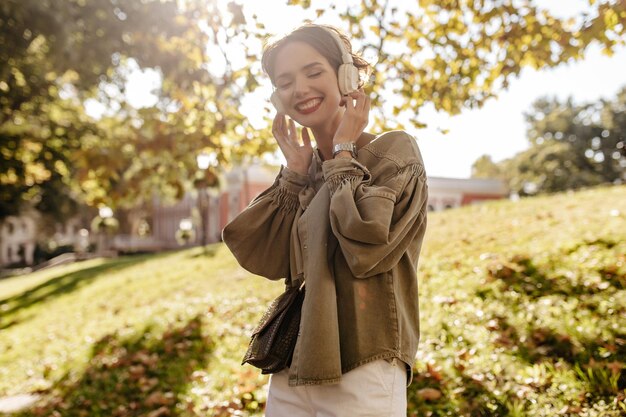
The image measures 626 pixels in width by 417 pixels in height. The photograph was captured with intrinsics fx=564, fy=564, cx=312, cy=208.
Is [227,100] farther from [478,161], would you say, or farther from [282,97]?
[478,161]

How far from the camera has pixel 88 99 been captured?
18078mm

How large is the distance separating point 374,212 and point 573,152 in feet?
143

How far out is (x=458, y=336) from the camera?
5.37 m

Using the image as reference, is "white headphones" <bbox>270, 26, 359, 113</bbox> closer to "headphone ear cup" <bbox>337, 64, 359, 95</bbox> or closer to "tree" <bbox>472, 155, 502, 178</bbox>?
"headphone ear cup" <bbox>337, 64, 359, 95</bbox>

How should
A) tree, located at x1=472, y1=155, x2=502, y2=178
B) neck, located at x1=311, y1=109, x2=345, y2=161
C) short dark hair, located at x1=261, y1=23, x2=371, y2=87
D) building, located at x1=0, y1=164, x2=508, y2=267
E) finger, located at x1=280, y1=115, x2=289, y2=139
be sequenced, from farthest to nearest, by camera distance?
tree, located at x1=472, y1=155, x2=502, y2=178
building, located at x1=0, y1=164, x2=508, y2=267
finger, located at x1=280, y1=115, x2=289, y2=139
neck, located at x1=311, y1=109, x2=345, y2=161
short dark hair, located at x1=261, y1=23, x2=371, y2=87

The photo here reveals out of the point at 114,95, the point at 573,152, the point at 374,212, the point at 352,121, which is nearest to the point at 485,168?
the point at 573,152

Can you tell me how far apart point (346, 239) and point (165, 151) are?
595cm

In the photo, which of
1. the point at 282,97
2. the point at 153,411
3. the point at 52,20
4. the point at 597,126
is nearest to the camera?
the point at 282,97

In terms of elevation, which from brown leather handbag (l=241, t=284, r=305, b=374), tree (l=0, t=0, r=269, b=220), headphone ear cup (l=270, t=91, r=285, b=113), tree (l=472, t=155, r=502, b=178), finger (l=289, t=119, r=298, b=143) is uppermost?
tree (l=472, t=155, r=502, b=178)

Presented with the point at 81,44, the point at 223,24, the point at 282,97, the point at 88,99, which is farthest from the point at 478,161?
the point at 282,97

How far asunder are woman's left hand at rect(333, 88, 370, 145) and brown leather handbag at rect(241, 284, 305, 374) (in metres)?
0.56

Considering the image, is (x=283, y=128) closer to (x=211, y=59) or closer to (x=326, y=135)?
(x=326, y=135)

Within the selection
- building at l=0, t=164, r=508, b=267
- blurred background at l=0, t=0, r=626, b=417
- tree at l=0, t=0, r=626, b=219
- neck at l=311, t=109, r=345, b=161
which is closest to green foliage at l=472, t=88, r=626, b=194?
building at l=0, t=164, r=508, b=267

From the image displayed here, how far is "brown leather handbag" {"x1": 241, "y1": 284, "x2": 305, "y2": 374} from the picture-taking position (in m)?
1.93
